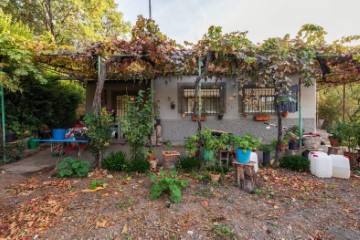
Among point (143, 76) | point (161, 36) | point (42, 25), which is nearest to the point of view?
point (161, 36)

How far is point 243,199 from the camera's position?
2.75 meters

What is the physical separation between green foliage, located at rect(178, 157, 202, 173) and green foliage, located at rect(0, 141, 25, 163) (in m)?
4.31

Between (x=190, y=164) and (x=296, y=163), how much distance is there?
2.25 meters

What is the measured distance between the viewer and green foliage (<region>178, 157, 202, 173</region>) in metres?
3.86

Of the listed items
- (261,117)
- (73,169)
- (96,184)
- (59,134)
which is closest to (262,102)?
(261,117)

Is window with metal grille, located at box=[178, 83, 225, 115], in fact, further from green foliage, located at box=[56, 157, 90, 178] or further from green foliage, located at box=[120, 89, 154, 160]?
green foliage, located at box=[56, 157, 90, 178]

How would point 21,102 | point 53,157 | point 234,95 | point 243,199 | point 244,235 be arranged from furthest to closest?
point 234,95 → point 21,102 → point 53,157 → point 243,199 → point 244,235

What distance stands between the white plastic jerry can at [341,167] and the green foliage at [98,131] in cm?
457

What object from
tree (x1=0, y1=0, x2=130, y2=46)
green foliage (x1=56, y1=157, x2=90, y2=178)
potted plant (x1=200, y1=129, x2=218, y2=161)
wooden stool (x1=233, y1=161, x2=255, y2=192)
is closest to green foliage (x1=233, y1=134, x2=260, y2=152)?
wooden stool (x1=233, y1=161, x2=255, y2=192)

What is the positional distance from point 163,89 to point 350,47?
5186 millimetres

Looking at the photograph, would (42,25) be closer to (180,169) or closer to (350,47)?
(180,169)

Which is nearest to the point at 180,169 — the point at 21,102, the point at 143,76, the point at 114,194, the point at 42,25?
the point at 114,194

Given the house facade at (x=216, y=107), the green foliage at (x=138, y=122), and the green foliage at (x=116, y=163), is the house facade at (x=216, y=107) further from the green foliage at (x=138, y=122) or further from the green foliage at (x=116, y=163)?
the green foliage at (x=116, y=163)

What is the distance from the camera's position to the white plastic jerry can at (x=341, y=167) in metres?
3.59
